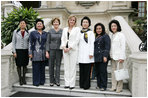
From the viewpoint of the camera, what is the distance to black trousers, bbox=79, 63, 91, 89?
12.2 feet

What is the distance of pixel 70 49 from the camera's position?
3662 millimetres

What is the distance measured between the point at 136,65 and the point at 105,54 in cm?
73

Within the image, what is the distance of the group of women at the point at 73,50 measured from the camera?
3617 mm

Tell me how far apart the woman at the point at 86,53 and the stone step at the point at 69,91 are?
166 mm

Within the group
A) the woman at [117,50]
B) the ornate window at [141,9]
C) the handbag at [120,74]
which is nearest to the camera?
the handbag at [120,74]

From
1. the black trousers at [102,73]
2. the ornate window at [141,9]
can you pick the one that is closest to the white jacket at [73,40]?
the black trousers at [102,73]

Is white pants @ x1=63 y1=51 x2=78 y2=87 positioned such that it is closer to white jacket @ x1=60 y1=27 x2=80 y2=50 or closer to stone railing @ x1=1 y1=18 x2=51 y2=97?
white jacket @ x1=60 y1=27 x2=80 y2=50

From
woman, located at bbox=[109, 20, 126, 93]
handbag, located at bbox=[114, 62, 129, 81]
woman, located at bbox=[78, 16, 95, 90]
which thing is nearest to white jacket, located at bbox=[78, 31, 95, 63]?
woman, located at bbox=[78, 16, 95, 90]

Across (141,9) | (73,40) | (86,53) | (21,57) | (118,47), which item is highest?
(141,9)

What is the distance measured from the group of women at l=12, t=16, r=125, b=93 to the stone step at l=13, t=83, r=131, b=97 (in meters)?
0.10

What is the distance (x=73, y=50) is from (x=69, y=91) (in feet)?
3.31

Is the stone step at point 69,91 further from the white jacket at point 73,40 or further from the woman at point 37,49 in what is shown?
the white jacket at point 73,40

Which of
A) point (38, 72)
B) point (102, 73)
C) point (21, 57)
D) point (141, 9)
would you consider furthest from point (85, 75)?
point (141, 9)

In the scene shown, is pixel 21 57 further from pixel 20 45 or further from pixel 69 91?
pixel 69 91
